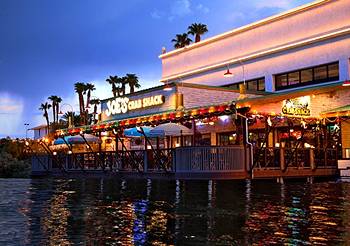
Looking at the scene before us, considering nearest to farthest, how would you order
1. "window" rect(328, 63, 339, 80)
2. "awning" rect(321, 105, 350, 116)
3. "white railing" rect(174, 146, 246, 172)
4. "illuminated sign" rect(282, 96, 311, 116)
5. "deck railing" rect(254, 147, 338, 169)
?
"white railing" rect(174, 146, 246, 172) → "deck railing" rect(254, 147, 338, 169) → "awning" rect(321, 105, 350, 116) → "illuminated sign" rect(282, 96, 311, 116) → "window" rect(328, 63, 339, 80)

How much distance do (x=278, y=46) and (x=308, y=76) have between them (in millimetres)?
3427

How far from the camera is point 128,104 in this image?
3130cm

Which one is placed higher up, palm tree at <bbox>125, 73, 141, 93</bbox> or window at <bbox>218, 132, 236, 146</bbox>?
palm tree at <bbox>125, 73, 141, 93</bbox>

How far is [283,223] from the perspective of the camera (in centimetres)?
981

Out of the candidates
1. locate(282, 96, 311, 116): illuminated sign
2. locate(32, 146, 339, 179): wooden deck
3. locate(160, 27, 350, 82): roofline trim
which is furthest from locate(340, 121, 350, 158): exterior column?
locate(160, 27, 350, 82): roofline trim

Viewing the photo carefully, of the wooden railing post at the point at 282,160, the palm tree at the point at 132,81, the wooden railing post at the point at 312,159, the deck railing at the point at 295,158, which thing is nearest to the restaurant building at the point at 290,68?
the deck railing at the point at 295,158

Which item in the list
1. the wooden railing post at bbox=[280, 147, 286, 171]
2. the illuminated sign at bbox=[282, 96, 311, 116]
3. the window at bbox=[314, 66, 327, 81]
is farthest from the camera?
the window at bbox=[314, 66, 327, 81]

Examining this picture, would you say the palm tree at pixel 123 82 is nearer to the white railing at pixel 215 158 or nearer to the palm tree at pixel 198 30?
the palm tree at pixel 198 30

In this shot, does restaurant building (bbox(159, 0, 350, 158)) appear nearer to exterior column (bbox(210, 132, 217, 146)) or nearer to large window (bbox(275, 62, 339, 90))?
large window (bbox(275, 62, 339, 90))

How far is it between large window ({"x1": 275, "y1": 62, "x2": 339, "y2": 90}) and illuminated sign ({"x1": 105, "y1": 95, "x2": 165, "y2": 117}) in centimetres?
823

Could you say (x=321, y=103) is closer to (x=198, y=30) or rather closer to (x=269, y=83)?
(x=269, y=83)

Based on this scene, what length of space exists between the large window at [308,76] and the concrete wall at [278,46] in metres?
0.32

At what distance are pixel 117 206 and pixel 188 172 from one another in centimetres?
767

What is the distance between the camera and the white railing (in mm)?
20109
